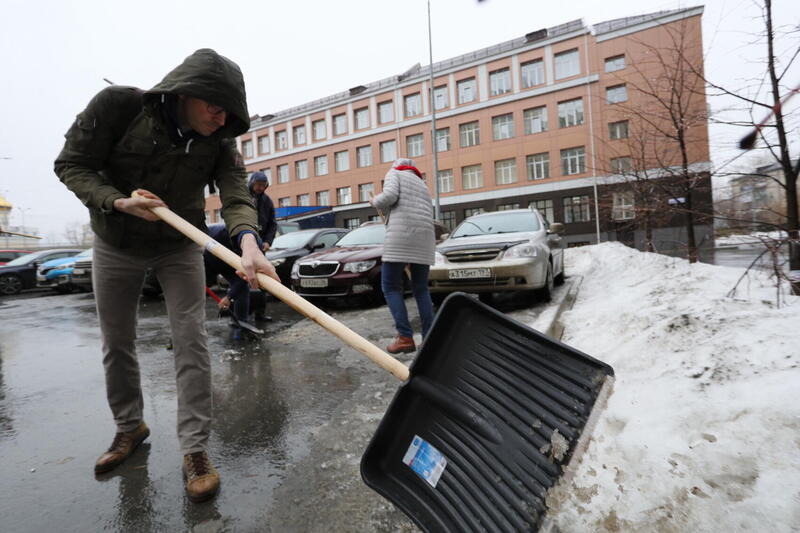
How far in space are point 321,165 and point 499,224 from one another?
34.1m

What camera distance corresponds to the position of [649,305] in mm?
3438

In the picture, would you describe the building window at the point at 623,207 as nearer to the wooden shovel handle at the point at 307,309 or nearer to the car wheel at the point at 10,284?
the wooden shovel handle at the point at 307,309

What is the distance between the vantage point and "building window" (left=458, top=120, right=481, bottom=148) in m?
30.9

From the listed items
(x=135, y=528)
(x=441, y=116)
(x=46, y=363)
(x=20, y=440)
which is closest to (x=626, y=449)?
(x=135, y=528)

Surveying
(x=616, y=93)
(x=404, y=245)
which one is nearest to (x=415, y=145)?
(x=616, y=93)

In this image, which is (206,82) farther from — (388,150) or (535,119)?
(388,150)

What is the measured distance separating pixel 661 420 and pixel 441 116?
108ft

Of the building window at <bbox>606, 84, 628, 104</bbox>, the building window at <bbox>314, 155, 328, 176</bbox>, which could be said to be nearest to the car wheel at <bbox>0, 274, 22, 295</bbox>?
the building window at <bbox>314, 155, 328, 176</bbox>

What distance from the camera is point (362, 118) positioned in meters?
36.2

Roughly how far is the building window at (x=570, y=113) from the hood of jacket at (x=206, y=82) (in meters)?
29.7

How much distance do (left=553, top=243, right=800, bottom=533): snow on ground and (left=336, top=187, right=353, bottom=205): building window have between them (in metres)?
34.6

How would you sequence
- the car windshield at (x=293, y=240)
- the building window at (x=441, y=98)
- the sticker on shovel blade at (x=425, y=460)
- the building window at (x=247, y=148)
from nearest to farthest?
1. the sticker on shovel blade at (x=425, y=460)
2. the car windshield at (x=293, y=240)
3. the building window at (x=441, y=98)
4. the building window at (x=247, y=148)

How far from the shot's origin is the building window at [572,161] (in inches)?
1070

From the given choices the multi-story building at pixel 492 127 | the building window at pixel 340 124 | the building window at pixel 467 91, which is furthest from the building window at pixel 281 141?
the building window at pixel 467 91
